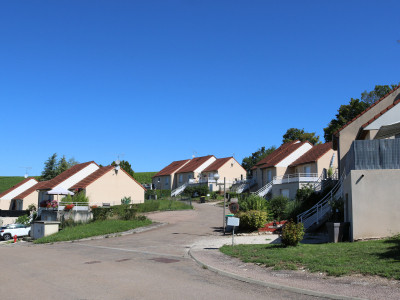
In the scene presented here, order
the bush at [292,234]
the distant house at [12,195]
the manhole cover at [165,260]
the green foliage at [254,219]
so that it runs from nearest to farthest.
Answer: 1. the manhole cover at [165,260]
2. the bush at [292,234]
3. the green foliage at [254,219]
4. the distant house at [12,195]

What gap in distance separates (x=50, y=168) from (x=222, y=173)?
131 ft

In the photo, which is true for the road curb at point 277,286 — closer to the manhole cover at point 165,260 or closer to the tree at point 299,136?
the manhole cover at point 165,260

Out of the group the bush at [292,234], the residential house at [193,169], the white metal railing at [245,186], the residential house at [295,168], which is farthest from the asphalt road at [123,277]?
the residential house at [193,169]

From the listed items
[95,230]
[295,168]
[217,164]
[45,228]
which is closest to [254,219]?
[95,230]

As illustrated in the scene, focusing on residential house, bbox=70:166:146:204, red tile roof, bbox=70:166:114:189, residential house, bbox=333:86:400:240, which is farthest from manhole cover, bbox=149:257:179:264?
red tile roof, bbox=70:166:114:189

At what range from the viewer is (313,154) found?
1711 inches

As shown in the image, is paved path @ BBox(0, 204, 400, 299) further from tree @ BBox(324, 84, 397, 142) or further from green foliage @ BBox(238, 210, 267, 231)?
tree @ BBox(324, 84, 397, 142)

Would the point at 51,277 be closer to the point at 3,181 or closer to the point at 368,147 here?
the point at 368,147

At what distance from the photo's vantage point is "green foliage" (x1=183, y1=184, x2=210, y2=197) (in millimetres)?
55875

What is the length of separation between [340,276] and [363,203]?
707cm

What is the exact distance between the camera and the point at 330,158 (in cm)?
4122

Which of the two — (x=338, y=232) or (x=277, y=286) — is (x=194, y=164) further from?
(x=277, y=286)

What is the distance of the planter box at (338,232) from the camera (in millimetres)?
16281

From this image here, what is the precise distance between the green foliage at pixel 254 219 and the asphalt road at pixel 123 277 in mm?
4526
